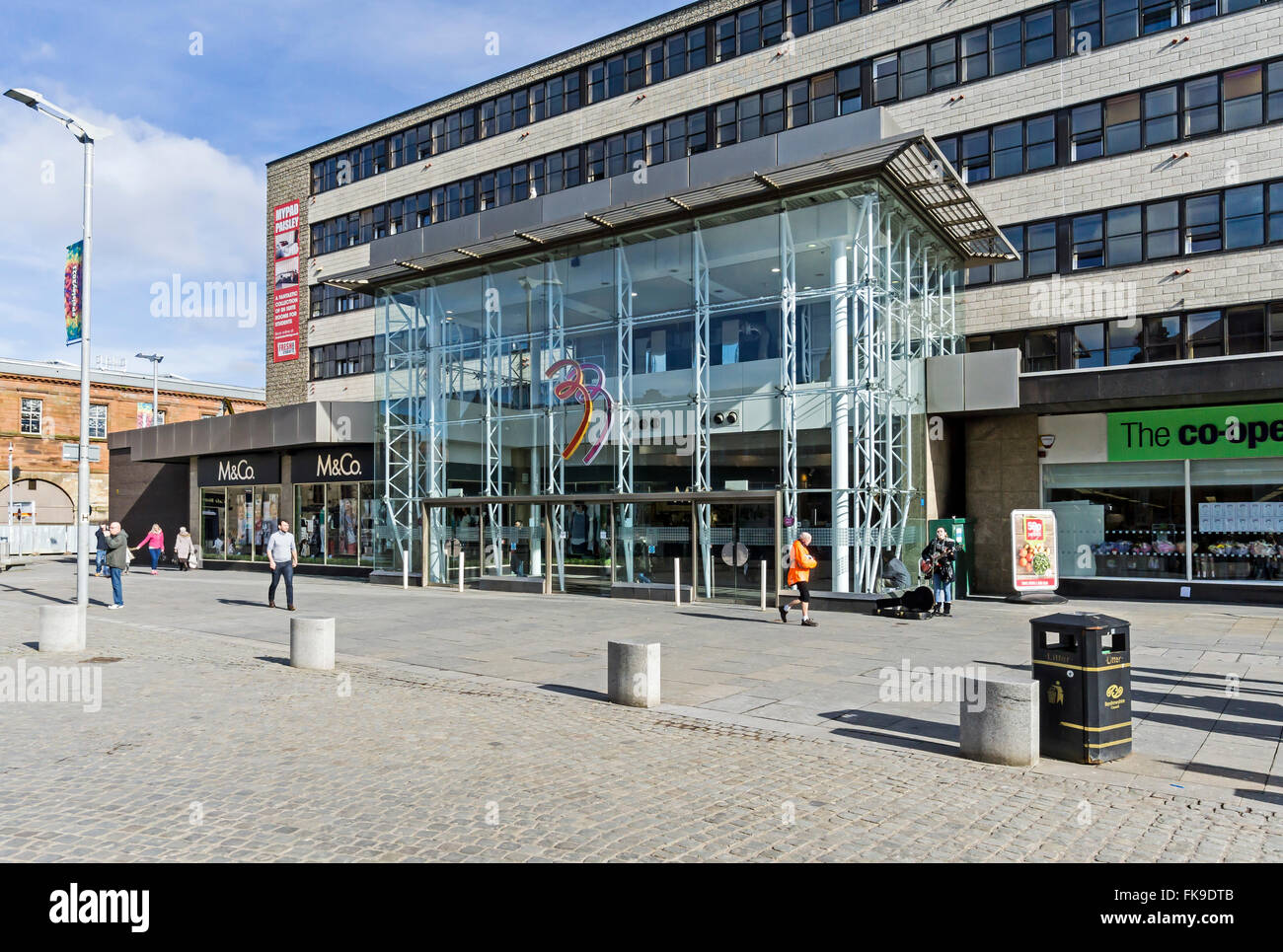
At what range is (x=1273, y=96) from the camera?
2102cm

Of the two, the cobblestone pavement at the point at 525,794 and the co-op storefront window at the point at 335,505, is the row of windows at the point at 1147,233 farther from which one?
the co-op storefront window at the point at 335,505

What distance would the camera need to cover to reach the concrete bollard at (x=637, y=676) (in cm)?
940

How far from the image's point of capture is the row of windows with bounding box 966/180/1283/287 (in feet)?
69.6

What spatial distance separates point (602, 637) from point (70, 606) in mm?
7802

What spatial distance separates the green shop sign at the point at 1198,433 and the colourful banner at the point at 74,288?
23.6m

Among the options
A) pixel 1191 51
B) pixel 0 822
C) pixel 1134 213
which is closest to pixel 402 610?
pixel 0 822

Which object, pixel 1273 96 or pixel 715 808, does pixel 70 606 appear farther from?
pixel 1273 96

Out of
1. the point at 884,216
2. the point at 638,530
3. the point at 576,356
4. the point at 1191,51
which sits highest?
the point at 1191,51

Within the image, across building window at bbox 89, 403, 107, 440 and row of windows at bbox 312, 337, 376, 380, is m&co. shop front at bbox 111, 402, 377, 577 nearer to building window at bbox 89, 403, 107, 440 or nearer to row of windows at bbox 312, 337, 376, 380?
row of windows at bbox 312, 337, 376, 380

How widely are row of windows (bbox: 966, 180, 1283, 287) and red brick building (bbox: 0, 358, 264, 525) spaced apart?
154 feet

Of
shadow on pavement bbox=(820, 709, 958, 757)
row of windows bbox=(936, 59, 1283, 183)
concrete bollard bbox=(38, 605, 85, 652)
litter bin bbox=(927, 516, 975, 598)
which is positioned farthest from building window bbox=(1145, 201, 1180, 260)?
concrete bollard bbox=(38, 605, 85, 652)

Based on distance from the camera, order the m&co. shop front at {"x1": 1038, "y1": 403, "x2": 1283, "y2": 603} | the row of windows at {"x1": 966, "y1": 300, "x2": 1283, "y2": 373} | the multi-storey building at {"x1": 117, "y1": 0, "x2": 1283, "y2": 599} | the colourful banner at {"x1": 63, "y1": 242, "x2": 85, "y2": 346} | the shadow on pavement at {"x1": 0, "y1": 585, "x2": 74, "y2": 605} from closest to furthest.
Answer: the colourful banner at {"x1": 63, "y1": 242, "x2": 85, "y2": 346} → the multi-storey building at {"x1": 117, "y1": 0, "x2": 1283, "y2": 599} → the m&co. shop front at {"x1": 1038, "y1": 403, "x2": 1283, "y2": 603} → the row of windows at {"x1": 966, "y1": 300, "x2": 1283, "y2": 373} → the shadow on pavement at {"x1": 0, "y1": 585, "x2": 74, "y2": 605}
